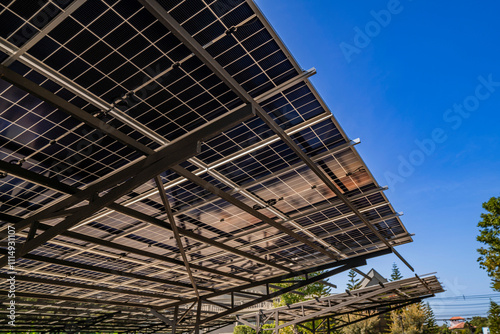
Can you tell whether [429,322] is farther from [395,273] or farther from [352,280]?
[395,273]

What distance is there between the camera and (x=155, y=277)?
23.7m

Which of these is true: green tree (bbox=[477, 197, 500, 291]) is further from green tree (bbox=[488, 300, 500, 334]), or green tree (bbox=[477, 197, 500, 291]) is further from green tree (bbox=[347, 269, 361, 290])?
green tree (bbox=[347, 269, 361, 290])

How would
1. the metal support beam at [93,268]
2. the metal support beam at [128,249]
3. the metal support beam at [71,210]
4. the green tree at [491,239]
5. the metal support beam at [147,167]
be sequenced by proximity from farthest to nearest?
the green tree at [491,239]
the metal support beam at [93,268]
the metal support beam at [128,249]
the metal support beam at [71,210]
the metal support beam at [147,167]

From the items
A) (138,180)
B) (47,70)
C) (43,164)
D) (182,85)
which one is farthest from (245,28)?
(43,164)

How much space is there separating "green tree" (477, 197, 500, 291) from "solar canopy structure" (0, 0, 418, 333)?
1155 centimetres

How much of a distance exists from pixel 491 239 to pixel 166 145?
27743 millimetres

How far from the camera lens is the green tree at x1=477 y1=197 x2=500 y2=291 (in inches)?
1038

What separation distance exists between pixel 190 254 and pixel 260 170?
30.1ft

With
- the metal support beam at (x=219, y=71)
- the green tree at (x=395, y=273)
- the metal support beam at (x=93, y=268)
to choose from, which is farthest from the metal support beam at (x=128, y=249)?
the green tree at (x=395, y=273)

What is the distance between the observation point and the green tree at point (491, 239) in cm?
2638

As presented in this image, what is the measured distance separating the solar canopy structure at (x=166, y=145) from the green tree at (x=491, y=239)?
11548 mm

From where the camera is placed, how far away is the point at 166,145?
437 inches

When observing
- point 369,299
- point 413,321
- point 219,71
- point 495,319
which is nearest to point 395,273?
point 413,321

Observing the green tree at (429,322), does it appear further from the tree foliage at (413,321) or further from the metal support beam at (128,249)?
the metal support beam at (128,249)
